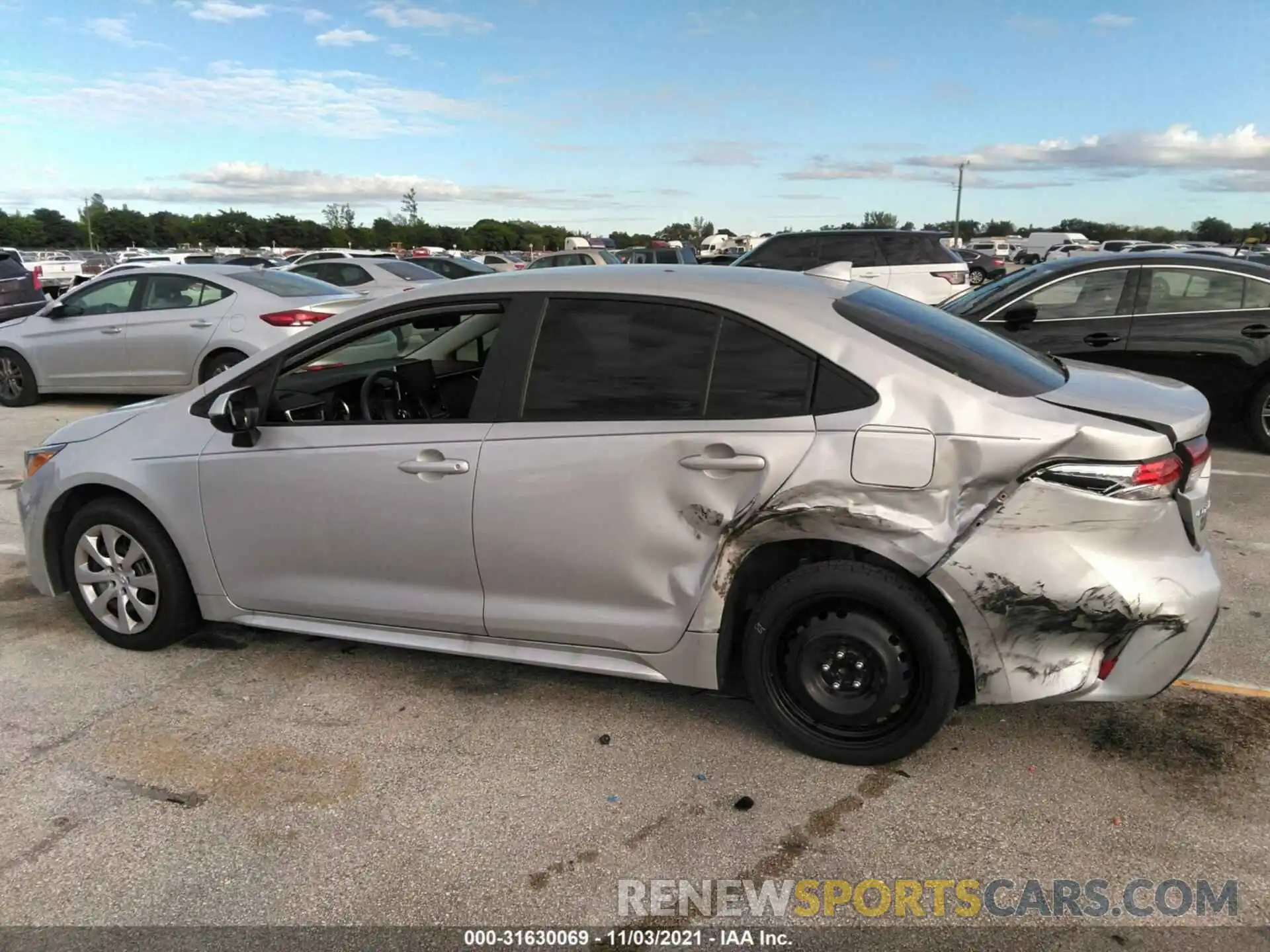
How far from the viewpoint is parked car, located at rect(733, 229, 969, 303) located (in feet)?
45.2

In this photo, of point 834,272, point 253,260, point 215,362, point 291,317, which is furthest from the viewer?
point 253,260

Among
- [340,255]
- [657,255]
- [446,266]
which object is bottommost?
[446,266]

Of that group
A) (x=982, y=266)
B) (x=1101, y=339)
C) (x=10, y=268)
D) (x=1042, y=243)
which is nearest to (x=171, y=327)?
(x=10, y=268)

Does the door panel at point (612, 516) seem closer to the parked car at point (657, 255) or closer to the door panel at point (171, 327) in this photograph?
the door panel at point (171, 327)

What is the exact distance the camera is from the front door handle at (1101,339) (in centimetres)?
736

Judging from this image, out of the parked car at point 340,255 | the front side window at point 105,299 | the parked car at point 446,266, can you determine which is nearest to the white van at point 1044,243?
the parked car at point 340,255

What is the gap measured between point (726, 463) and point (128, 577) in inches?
107

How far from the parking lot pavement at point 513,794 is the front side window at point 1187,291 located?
4.32m

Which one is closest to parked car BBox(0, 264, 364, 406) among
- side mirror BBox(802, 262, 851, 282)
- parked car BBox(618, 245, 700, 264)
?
side mirror BBox(802, 262, 851, 282)

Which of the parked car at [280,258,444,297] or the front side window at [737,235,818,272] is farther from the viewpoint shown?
the front side window at [737,235,818,272]

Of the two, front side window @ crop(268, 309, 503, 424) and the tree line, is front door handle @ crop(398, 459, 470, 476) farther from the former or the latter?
the tree line

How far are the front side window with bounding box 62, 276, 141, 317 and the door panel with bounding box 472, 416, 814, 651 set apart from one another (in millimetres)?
8063

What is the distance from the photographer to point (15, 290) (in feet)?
50.0

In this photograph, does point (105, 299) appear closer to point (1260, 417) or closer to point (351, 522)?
point (351, 522)
